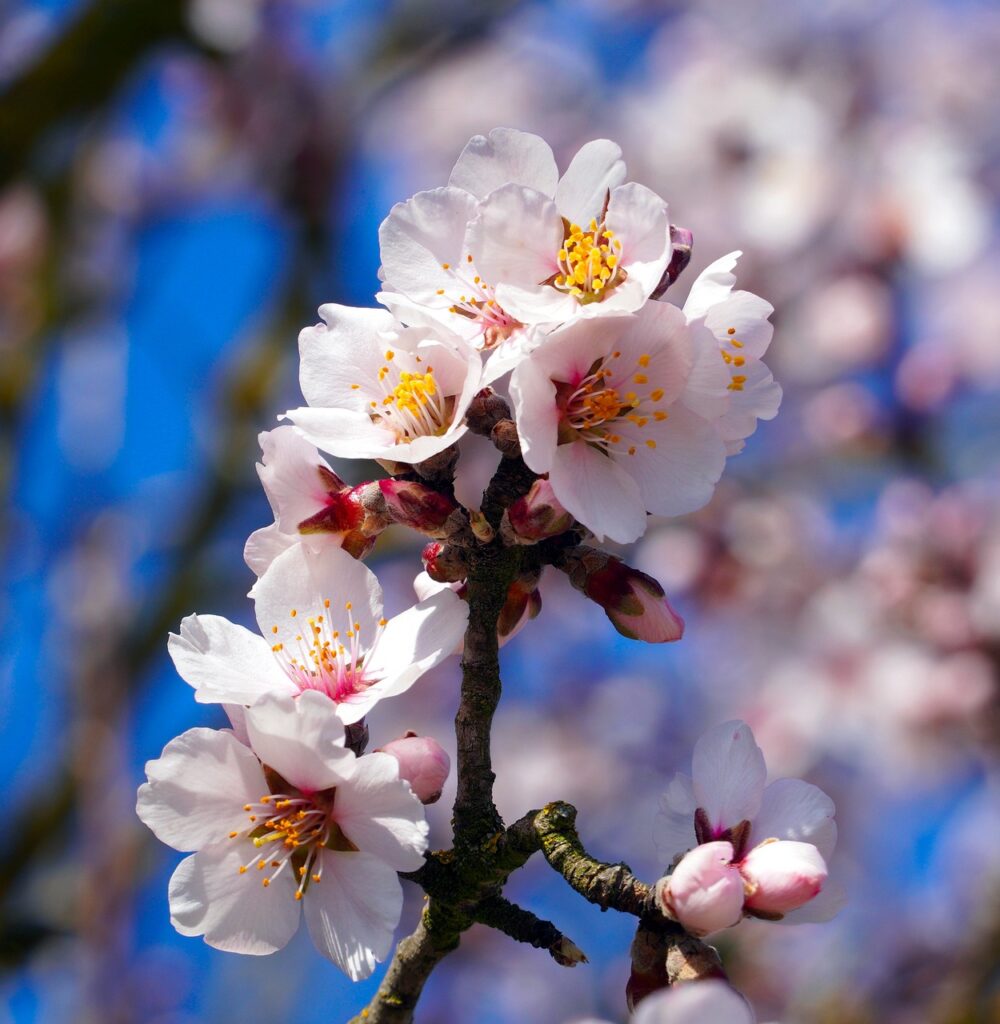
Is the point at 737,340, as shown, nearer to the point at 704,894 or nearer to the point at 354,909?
the point at 704,894

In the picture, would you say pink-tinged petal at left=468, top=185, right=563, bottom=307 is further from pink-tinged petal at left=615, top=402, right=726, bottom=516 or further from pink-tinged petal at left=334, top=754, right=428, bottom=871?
pink-tinged petal at left=334, top=754, right=428, bottom=871

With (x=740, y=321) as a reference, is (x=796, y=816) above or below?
below

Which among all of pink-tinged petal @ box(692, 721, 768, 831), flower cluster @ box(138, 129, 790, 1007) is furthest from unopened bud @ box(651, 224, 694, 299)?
pink-tinged petal @ box(692, 721, 768, 831)

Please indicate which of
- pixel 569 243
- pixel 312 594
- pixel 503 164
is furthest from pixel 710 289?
pixel 312 594

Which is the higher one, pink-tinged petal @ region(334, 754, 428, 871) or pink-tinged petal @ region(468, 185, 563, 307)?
pink-tinged petal @ region(468, 185, 563, 307)

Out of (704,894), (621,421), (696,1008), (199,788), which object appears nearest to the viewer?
(696,1008)

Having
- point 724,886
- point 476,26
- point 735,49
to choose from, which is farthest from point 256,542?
point 735,49

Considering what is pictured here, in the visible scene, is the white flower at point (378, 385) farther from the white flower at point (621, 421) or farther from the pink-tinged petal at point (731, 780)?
the pink-tinged petal at point (731, 780)
